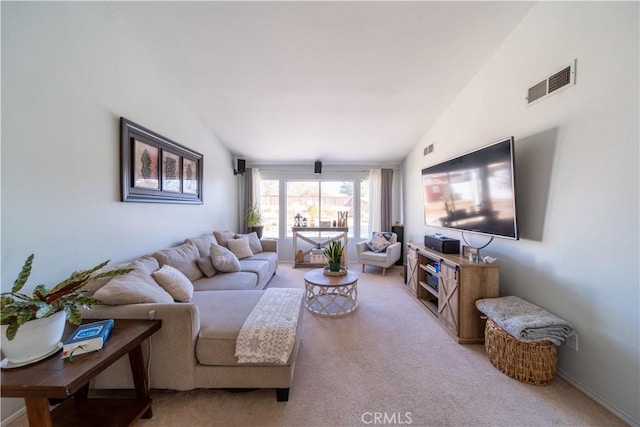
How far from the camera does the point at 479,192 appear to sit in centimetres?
241

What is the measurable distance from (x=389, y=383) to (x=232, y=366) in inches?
42.9

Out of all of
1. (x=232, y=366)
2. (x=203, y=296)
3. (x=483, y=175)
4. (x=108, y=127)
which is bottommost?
(x=232, y=366)

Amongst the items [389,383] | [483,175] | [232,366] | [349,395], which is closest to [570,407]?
[389,383]

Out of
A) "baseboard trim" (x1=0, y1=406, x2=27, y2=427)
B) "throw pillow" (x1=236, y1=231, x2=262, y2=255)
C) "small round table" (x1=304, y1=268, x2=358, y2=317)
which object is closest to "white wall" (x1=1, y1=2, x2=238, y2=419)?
"baseboard trim" (x1=0, y1=406, x2=27, y2=427)

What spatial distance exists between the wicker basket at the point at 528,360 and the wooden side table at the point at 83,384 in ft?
7.94

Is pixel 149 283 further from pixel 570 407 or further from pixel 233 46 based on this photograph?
pixel 570 407

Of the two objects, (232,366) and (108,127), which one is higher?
(108,127)

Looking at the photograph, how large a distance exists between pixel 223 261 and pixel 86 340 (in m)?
1.77

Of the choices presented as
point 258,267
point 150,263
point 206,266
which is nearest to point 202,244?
point 206,266

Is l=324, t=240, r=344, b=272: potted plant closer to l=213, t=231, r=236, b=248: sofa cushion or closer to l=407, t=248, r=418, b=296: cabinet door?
l=407, t=248, r=418, b=296: cabinet door

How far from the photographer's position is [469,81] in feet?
9.34

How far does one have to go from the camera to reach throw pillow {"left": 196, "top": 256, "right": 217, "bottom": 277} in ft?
9.21

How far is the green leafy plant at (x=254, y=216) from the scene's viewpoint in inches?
200

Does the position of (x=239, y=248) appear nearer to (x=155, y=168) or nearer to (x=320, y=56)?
(x=155, y=168)
